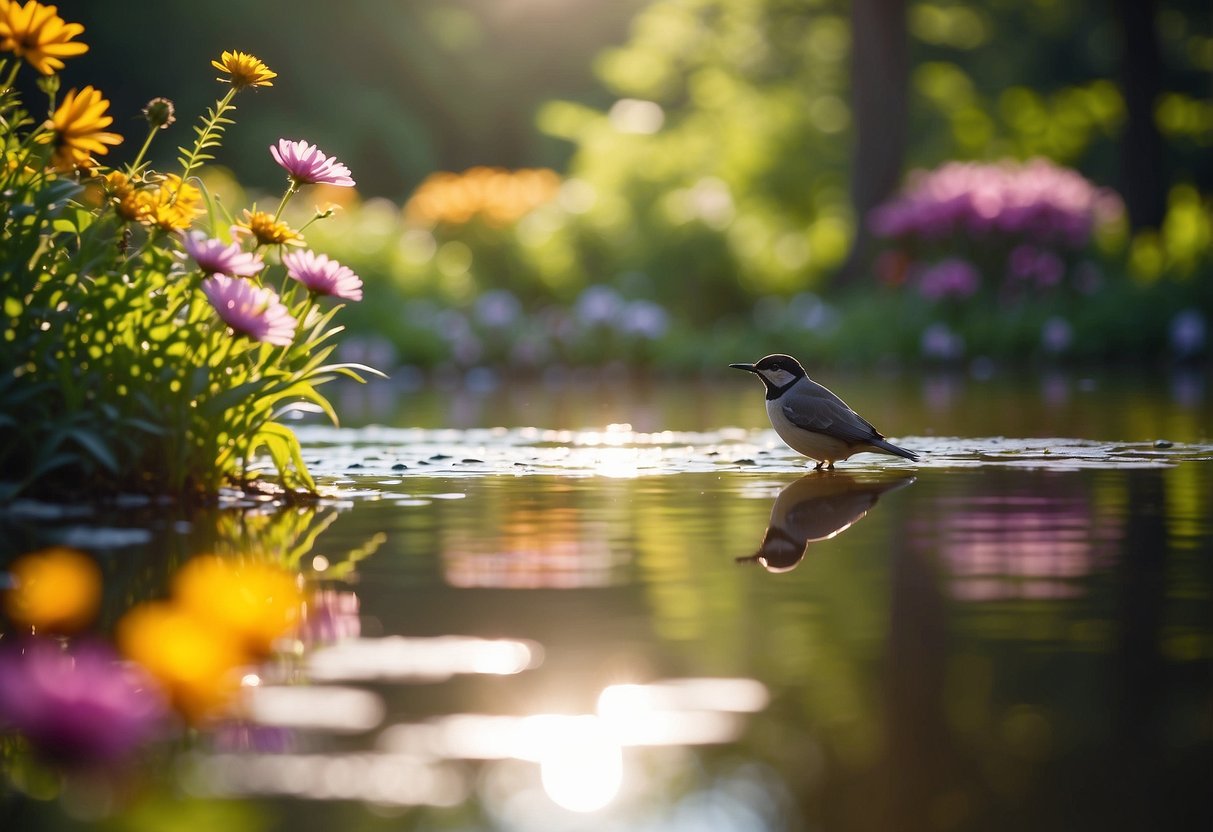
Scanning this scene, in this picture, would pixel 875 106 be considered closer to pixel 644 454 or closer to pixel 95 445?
pixel 644 454

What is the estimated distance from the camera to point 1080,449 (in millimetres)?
10703

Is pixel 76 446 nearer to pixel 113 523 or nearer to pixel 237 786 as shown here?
pixel 113 523

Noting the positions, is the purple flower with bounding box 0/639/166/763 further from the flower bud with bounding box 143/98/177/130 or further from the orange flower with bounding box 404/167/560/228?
the orange flower with bounding box 404/167/560/228

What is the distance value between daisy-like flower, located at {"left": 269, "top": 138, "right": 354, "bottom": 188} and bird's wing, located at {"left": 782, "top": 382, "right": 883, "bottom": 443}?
273cm

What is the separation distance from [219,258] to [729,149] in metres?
32.1

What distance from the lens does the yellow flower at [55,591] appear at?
4.99 meters

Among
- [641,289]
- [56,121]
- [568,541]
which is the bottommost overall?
[568,541]

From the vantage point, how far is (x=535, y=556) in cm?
643

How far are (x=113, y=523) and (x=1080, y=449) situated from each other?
221 inches

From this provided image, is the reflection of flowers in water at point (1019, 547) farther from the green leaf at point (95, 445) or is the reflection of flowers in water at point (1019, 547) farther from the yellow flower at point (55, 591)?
the green leaf at point (95, 445)

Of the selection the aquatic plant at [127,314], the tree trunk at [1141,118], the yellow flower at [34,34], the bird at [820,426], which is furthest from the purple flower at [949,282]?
the yellow flower at [34,34]

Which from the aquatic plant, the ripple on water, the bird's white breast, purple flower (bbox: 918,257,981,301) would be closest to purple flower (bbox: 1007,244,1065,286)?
purple flower (bbox: 918,257,981,301)

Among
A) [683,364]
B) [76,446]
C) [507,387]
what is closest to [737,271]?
[683,364]

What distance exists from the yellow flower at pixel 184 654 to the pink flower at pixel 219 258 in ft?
8.05
